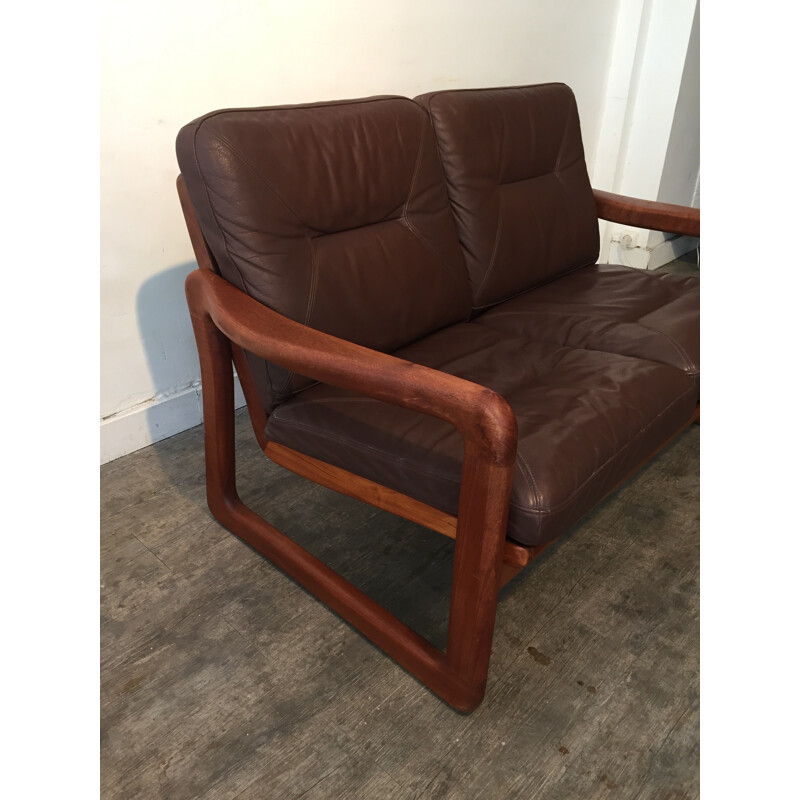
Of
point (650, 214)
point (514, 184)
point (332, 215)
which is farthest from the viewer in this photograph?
point (650, 214)

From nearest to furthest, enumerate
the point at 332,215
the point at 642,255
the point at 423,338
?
the point at 332,215 → the point at 423,338 → the point at 642,255

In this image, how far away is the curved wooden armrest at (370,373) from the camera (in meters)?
1.00

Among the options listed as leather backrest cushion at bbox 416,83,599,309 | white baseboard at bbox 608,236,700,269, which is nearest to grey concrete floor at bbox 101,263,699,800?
leather backrest cushion at bbox 416,83,599,309

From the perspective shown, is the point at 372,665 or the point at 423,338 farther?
the point at 423,338

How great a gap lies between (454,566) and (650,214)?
4.50 feet

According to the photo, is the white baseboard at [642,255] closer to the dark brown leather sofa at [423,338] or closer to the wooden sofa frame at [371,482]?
the dark brown leather sofa at [423,338]

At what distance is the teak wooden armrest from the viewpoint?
1020 mm

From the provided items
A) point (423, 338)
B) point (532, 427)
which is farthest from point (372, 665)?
point (423, 338)

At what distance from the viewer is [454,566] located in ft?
3.75

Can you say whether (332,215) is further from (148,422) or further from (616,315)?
(148,422)

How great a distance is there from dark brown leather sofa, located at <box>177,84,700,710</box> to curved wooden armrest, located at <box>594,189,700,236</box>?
0.01 meters

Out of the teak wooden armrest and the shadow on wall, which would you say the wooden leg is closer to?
the teak wooden armrest

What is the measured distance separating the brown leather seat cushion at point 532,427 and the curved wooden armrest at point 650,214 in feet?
2.11

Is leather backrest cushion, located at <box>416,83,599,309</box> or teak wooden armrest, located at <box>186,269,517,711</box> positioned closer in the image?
teak wooden armrest, located at <box>186,269,517,711</box>
